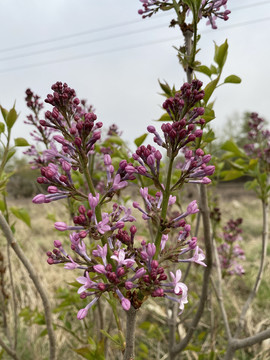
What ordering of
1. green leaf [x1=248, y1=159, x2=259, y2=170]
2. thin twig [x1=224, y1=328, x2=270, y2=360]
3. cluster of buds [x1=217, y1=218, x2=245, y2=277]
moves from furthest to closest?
cluster of buds [x1=217, y1=218, x2=245, y2=277] < green leaf [x1=248, y1=159, x2=259, y2=170] < thin twig [x1=224, y1=328, x2=270, y2=360]

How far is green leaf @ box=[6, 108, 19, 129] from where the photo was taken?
1774 mm

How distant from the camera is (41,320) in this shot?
2.53 m

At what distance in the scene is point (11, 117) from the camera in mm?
1792

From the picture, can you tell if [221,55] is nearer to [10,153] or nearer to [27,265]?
[10,153]

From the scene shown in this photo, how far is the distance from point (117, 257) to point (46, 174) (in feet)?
1.08

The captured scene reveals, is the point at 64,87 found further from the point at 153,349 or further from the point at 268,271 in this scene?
the point at 268,271

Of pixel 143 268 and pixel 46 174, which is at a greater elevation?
pixel 46 174

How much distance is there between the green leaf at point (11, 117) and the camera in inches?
69.9

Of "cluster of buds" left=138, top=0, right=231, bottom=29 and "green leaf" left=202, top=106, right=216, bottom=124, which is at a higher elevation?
"cluster of buds" left=138, top=0, right=231, bottom=29

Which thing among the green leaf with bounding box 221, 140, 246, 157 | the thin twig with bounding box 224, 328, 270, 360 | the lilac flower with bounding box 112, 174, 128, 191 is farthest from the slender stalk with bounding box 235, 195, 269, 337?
the lilac flower with bounding box 112, 174, 128, 191

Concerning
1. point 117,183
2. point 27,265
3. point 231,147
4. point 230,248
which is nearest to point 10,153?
point 27,265

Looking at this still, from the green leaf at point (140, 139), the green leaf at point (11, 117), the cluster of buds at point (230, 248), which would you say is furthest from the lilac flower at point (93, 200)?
the cluster of buds at point (230, 248)

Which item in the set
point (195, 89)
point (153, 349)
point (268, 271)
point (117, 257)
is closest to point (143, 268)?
point (117, 257)

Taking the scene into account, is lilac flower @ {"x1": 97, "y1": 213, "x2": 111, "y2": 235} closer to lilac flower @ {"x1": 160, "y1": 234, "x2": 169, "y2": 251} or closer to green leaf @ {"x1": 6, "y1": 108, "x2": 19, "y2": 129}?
lilac flower @ {"x1": 160, "y1": 234, "x2": 169, "y2": 251}
